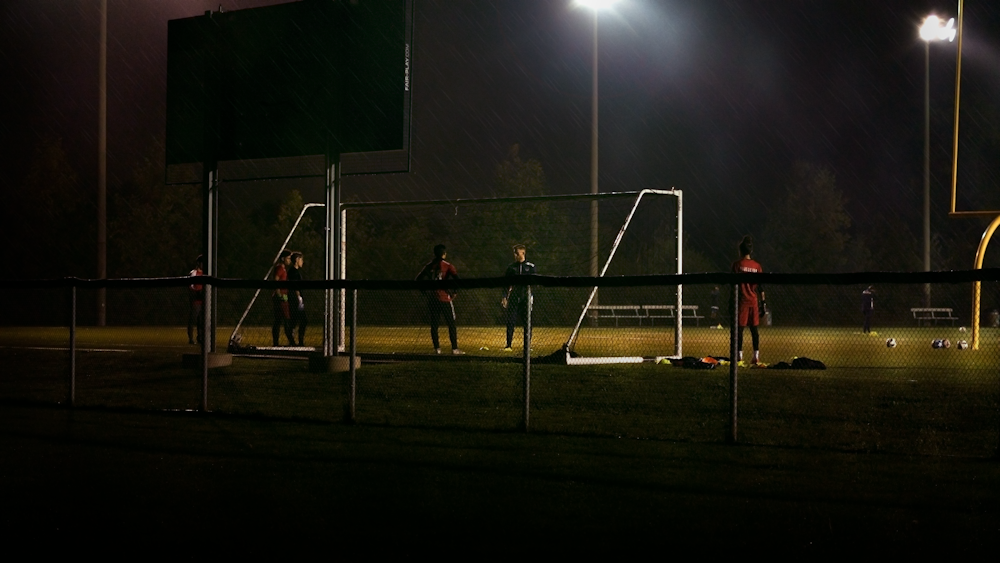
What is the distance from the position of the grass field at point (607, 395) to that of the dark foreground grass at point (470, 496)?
81cm

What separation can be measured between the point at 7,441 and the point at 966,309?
138 feet

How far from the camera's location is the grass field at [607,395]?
28.2ft

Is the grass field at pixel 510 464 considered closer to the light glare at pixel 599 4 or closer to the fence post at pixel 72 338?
the fence post at pixel 72 338

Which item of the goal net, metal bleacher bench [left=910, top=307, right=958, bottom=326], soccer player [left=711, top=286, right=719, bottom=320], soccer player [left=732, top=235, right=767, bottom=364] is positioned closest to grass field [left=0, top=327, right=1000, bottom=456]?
soccer player [left=732, top=235, right=767, bottom=364]

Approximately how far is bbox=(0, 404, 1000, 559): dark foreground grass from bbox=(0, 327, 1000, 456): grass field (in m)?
0.81

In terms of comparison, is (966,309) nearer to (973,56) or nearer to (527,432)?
(973,56)

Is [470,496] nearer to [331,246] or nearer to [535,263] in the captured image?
[331,246]

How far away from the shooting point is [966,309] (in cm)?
4234

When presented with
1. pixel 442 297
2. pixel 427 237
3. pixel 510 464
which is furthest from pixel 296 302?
pixel 427 237

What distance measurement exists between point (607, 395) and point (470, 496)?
17.5 feet

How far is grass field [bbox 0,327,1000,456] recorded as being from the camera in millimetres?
8586

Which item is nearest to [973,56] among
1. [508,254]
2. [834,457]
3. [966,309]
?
[834,457]

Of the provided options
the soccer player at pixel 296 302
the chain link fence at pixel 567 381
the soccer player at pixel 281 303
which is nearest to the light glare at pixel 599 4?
the chain link fence at pixel 567 381

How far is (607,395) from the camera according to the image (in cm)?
1102
